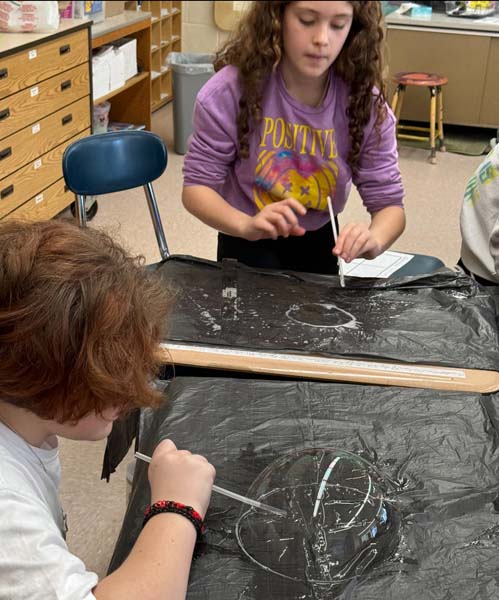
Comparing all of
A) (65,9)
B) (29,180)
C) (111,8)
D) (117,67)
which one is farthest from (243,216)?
(111,8)

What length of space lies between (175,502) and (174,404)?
252 millimetres

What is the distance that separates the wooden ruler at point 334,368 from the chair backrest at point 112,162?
84 cm

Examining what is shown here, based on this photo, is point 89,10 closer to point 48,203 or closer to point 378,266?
point 48,203

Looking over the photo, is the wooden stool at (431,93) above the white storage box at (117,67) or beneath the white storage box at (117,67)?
beneath

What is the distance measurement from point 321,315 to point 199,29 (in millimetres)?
4418

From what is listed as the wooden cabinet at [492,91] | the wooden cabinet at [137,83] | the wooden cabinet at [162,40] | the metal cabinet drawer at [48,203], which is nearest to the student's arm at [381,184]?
the metal cabinet drawer at [48,203]

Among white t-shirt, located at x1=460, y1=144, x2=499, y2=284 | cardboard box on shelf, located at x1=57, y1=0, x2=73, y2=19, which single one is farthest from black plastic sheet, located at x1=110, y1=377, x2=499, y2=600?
cardboard box on shelf, located at x1=57, y1=0, x2=73, y2=19

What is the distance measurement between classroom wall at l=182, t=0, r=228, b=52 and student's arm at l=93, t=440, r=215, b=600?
186 inches

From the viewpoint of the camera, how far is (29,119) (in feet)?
9.65

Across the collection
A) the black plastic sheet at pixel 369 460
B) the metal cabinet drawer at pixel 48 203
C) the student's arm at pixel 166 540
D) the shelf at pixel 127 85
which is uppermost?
the student's arm at pixel 166 540

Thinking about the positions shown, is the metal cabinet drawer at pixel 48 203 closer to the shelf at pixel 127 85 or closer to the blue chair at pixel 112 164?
the shelf at pixel 127 85

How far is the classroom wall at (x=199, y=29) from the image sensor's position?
5.28 meters

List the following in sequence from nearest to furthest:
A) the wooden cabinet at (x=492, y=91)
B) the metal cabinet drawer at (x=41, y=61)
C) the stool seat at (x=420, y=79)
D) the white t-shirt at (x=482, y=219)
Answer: the white t-shirt at (x=482, y=219) → the metal cabinet drawer at (x=41, y=61) → the stool seat at (x=420, y=79) → the wooden cabinet at (x=492, y=91)

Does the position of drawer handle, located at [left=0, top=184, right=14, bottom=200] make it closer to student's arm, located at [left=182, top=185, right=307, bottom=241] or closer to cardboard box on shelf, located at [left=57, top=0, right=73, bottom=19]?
cardboard box on shelf, located at [left=57, top=0, right=73, bottom=19]
